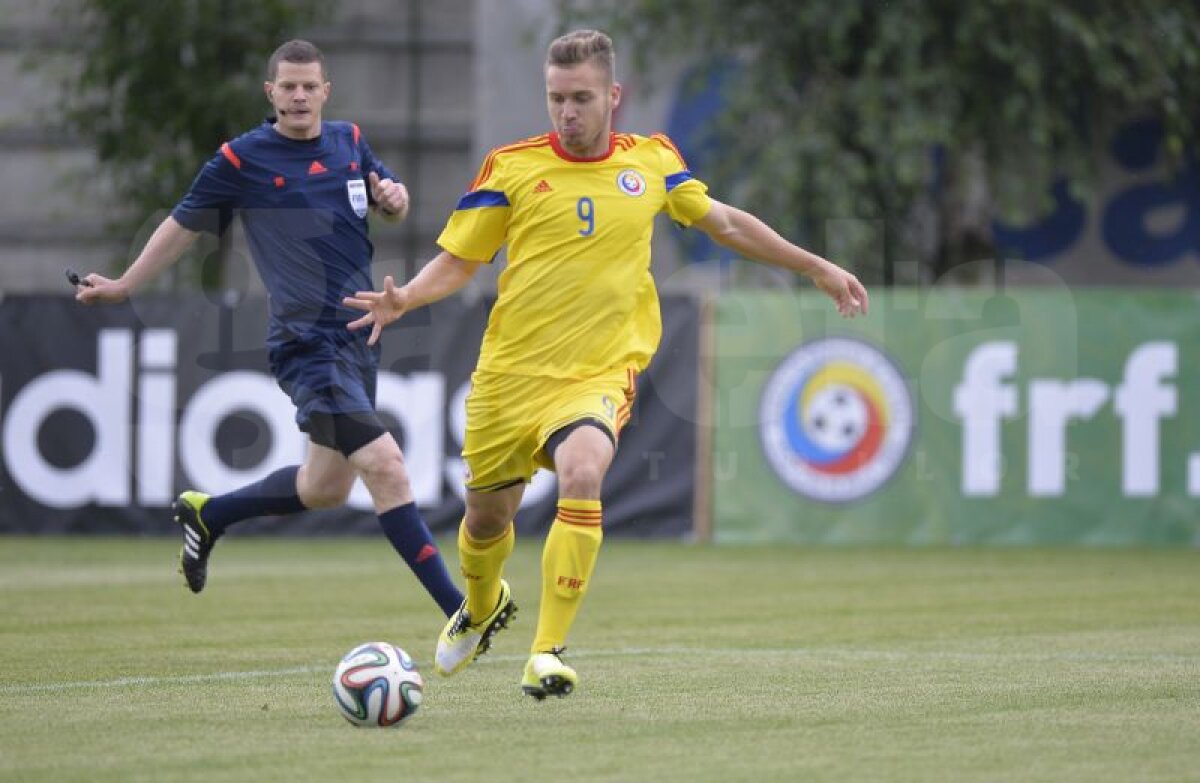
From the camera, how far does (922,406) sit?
1627 cm

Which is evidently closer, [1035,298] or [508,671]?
[508,671]

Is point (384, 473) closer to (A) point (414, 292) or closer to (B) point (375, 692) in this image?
(A) point (414, 292)

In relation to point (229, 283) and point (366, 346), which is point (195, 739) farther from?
point (229, 283)

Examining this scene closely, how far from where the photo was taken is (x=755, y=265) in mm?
21219

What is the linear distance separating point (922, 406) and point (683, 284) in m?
7.26

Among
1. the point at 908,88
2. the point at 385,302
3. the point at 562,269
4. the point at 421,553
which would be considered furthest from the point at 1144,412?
the point at 385,302

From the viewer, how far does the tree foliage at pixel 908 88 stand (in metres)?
20.0

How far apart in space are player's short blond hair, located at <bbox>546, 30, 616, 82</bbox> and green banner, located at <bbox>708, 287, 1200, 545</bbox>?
9.53m

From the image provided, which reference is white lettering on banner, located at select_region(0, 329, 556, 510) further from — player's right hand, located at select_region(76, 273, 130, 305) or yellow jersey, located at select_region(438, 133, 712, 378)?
yellow jersey, located at select_region(438, 133, 712, 378)

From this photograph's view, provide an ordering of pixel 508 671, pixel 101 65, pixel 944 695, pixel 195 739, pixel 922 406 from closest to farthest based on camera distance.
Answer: pixel 195 739
pixel 944 695
pixel 508 671
pixel 922 406
pixel 101 65

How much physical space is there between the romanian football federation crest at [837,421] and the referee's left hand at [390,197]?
8105 millimetres

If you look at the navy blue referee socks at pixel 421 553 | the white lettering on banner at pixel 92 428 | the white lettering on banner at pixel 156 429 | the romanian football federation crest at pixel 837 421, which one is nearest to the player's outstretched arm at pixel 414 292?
the navy blue referee socks at pixel 421 553

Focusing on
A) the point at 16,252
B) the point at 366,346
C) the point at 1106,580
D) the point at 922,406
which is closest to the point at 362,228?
the point at 366,346

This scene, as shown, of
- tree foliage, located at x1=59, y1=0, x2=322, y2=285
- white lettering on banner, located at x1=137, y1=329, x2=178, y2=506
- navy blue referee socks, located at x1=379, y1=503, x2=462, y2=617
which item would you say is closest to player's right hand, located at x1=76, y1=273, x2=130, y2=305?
navy blue referee socks, located at x1=379, y1=503, x2=462, y2=617
